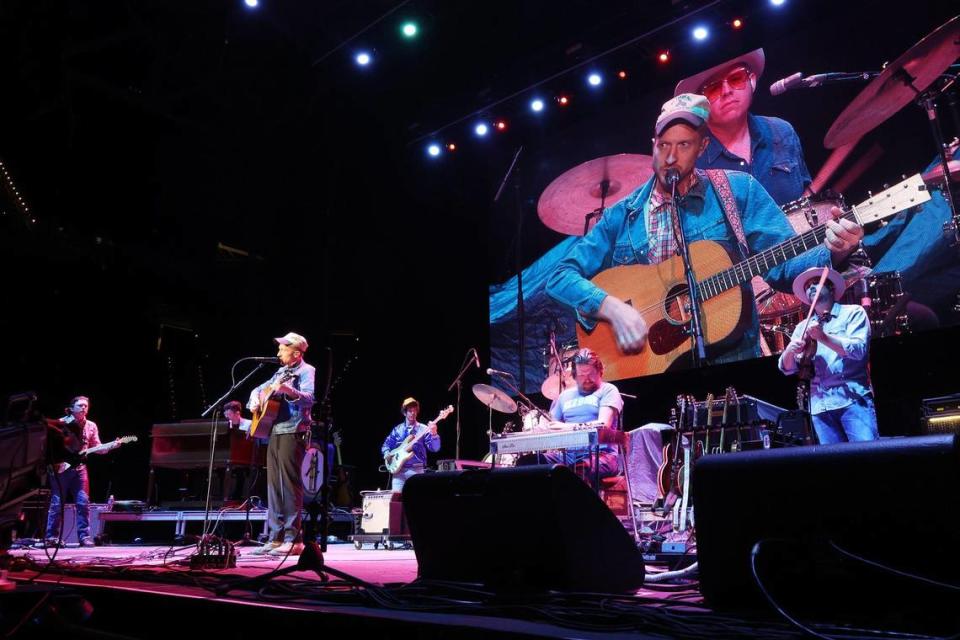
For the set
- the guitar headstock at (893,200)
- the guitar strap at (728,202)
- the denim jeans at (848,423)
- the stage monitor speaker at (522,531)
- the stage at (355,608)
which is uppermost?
the guitar strap at (728,202)

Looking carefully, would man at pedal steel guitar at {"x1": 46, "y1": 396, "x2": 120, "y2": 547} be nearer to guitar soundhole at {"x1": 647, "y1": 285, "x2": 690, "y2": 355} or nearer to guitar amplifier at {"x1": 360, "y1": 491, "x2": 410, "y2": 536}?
guitar amplifier at {"x1": 360, "y1": 491, "x2": 410, "y2": 536}

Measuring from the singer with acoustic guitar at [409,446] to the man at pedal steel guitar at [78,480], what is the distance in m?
3.70

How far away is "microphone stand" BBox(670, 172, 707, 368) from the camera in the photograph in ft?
22.2

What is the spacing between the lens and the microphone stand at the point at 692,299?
6.78 meters

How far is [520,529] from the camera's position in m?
2.14

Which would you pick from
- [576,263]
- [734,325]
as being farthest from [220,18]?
[734,325]

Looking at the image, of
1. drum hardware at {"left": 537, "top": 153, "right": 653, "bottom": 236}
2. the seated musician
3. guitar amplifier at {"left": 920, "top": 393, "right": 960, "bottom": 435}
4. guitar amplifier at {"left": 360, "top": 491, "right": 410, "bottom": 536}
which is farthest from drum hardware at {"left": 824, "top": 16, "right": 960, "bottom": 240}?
guitar amplifier at {"left": 360, "top": 491, "right": 410, "bottom": 536}

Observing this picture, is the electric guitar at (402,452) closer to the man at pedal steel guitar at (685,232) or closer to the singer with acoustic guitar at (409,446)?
the singer with acoustic guitar at (409,446)

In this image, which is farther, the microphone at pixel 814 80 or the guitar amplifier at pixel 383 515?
the guitar amplifier at pixel 383 515

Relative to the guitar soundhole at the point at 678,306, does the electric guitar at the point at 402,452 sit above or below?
below

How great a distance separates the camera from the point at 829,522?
167 cm

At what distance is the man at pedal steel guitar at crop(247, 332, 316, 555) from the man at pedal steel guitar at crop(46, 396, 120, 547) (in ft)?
13.7

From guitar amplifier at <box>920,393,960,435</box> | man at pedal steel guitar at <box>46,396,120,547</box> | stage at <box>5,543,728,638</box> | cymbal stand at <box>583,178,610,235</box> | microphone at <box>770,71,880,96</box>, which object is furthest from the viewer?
man at pedal steel guitar at <box>46,396,120,547</box>

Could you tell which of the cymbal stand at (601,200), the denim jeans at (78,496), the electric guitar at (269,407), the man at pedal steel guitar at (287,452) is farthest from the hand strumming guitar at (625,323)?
the denim jeans at (78,496)
